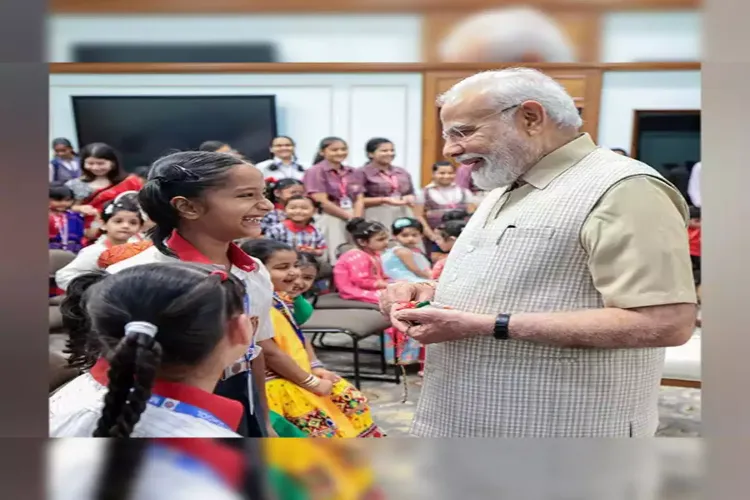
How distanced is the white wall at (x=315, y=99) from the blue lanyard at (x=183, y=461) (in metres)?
0.47

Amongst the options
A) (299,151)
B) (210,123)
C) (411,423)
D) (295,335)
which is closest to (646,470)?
(411,423)

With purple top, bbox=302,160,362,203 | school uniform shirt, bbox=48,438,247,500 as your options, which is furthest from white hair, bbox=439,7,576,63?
school uniform shirt, bbox=48,438,247,500

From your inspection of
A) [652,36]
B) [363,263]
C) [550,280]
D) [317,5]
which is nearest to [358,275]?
[363,263]

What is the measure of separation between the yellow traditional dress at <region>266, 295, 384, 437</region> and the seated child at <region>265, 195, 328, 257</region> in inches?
3.8

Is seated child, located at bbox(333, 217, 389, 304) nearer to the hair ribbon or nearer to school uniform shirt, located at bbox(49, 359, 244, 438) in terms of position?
the hair ribbon

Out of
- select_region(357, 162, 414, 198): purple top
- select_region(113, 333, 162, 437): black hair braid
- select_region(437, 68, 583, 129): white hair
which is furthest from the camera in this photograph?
select_region(357, 162, 414, 198): purple top

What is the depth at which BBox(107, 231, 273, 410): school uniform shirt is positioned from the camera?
0.92m

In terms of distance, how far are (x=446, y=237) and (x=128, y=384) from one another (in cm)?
54

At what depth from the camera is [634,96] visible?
0.99m

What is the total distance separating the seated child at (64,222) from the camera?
95cm

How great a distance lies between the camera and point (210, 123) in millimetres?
988

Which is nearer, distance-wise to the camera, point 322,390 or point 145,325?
point 145,325

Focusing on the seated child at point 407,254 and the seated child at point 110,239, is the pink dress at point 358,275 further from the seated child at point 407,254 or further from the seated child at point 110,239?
the seated child at point 110,239

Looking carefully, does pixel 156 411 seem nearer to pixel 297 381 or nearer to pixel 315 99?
pixel 297 381
